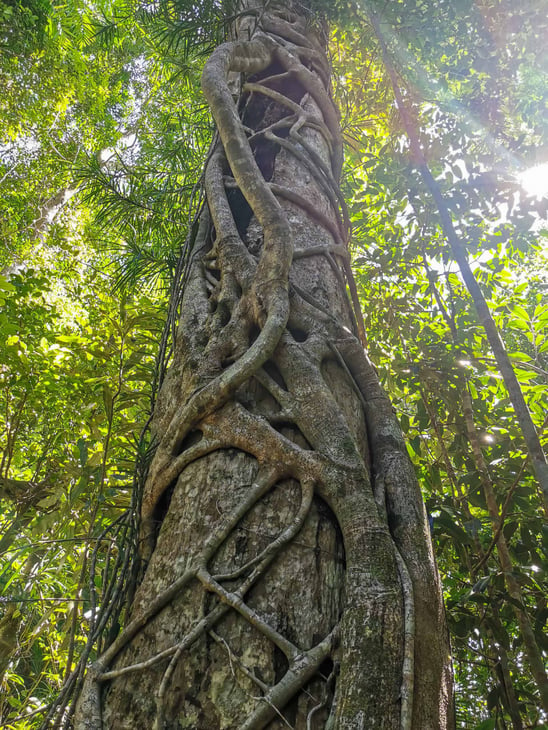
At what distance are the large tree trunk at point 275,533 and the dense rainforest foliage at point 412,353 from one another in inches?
9.8

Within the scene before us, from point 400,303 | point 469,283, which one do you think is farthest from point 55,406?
point 469,283

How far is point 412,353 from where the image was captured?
9.32 ft

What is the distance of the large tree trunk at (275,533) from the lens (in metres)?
0.92

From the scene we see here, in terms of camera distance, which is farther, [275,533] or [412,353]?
[412,353]

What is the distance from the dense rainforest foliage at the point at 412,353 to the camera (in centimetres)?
192

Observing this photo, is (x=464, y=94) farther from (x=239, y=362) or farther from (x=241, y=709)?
(x=241, y=709)

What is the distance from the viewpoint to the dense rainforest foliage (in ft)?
6.29

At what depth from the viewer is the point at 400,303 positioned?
3053 mm

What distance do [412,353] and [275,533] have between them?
76.3 inches

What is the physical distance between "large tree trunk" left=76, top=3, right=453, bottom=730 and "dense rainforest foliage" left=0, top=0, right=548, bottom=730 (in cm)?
25

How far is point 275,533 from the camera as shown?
3.64ft

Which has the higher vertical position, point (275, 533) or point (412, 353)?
point (412, 353)

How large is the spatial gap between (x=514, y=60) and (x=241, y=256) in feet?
6.55

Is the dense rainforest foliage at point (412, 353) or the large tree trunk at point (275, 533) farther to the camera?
the dense rainforest foliage at point (412, 353)
